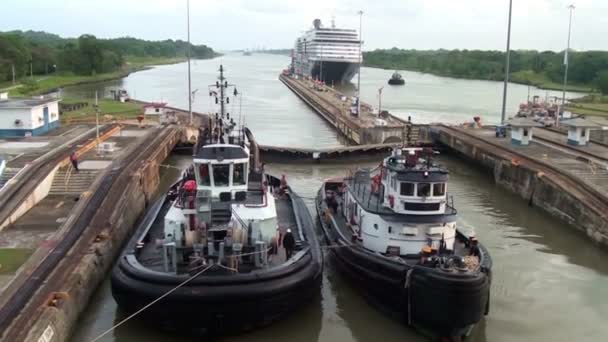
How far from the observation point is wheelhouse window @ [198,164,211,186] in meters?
16.8

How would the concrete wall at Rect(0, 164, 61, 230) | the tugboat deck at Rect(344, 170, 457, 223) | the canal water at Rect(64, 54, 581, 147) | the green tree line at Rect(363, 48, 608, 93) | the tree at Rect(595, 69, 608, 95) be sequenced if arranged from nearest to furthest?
the tugboat deck at Rect(344, 170, 457, 223)
the concrete wall at Rect(0, 164, 61, 230)
the canal water at Rect(64, 54, 581, 147)
the tree at Rect(595, 69, 608, 95)
the green tree line at Rect(363, 48, 608, 93)

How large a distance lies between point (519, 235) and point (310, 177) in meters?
13.3

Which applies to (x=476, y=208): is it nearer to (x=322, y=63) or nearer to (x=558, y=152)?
(x=558, y=152)

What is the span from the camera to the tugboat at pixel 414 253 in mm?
13570

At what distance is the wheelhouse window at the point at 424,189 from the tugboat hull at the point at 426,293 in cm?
205

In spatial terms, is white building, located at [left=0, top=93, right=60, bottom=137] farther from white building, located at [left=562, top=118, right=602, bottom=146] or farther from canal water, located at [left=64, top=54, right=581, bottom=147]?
white building, located at [left=562, top=118, right=602, bottom=146]

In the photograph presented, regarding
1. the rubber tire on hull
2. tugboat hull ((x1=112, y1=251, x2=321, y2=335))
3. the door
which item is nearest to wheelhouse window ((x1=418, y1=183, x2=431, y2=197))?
tugboat hull ((x1=112, y1=251, x2=321, y2=335))

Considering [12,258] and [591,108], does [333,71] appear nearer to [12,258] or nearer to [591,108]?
[591,108]

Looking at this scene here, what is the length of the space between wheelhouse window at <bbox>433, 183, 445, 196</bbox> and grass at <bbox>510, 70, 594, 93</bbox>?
9188 cm

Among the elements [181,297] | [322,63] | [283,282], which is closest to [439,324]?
[283,282]

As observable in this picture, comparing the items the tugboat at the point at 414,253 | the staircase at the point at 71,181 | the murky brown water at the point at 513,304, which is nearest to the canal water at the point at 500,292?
the murky brown water at the point at 513,304

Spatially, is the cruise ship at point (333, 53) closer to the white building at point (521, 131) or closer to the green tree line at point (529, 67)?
the green tree line at point (529, 67)

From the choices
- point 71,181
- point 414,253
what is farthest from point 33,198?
point 414,253

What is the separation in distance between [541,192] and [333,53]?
257ft
